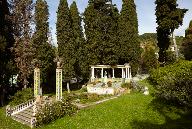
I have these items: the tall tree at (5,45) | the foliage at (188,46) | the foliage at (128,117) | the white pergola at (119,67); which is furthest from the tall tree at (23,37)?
the foliage at (188,46)

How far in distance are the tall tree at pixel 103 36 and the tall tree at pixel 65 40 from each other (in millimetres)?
2803

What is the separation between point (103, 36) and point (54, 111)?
22.1 m

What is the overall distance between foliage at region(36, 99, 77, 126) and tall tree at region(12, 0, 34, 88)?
15.0 meters

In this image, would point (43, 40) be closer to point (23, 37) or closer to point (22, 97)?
point (23, 37)

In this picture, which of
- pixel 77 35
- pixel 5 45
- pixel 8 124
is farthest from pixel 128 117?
pixel 77 35

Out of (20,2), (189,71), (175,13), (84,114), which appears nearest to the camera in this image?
(189,71)

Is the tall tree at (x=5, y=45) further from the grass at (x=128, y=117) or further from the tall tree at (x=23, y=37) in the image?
the grass at (x=128, y=117)

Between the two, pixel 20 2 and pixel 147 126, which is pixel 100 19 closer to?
pixel 20 2

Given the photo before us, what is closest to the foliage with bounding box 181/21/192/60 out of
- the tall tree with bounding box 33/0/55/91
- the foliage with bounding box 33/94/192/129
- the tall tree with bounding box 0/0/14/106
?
the tall tree with bounding box 33/0/55/91

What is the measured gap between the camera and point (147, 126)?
24.9m

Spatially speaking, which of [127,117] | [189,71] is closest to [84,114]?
[127,117]

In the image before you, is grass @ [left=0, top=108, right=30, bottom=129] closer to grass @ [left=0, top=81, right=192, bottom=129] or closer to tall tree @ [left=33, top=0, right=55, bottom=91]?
grass @ [left=0, top=81, right=192, bottom=129]

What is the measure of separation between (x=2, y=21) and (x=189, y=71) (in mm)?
24278

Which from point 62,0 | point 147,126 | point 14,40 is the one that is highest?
point 62,0
